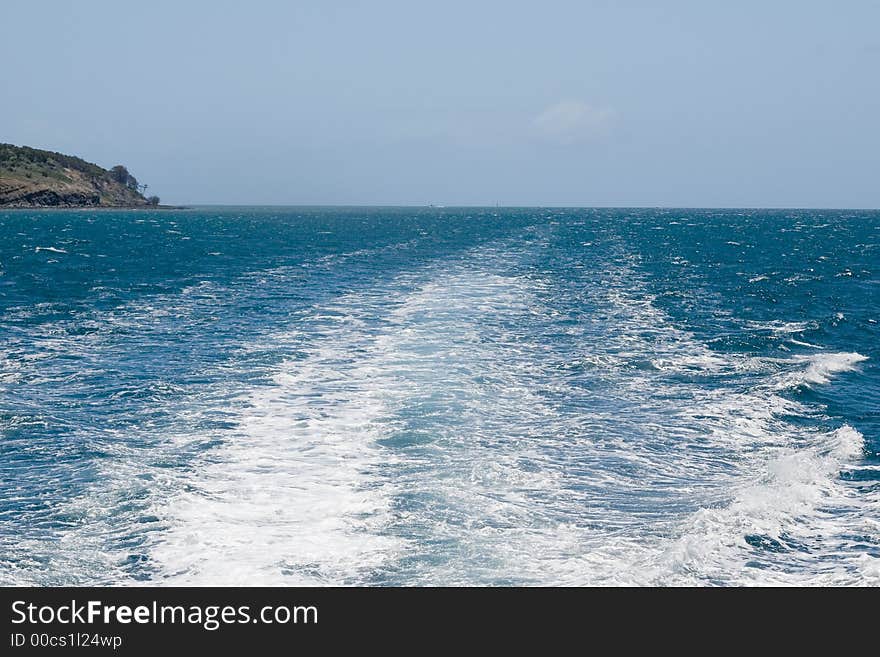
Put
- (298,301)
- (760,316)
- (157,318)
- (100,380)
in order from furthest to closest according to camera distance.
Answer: (298,301), (760,316), (157,318), (100,380)

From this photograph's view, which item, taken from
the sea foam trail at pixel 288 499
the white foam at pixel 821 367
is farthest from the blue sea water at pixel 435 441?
the white foam at pixel 821 367

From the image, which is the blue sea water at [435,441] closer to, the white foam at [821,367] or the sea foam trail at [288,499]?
the sea foam trail at [288,499]

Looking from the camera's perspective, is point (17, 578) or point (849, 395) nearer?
point (17, 578)

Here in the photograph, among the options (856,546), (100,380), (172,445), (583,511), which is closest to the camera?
(856,546)

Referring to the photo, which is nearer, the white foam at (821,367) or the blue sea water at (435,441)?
the blue sea water at (435,441)

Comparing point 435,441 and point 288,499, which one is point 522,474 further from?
point 288,499

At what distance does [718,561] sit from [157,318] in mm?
28869

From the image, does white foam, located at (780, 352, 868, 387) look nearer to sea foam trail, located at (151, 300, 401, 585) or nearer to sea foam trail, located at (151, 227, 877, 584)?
sea foam trail, located at (151, 227, 877, 584)

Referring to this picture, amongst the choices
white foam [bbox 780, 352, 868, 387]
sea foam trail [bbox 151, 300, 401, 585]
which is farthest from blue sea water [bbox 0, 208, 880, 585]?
white foam [bbox 780, 352, 868, 387]

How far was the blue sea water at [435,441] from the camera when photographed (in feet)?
41.7

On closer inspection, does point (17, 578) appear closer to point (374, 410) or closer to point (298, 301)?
point (374, 410)

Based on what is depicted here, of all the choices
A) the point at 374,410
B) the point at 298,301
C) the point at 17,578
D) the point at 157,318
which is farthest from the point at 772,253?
the point at 17,578

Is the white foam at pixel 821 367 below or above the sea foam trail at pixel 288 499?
above

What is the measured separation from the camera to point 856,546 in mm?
13320
